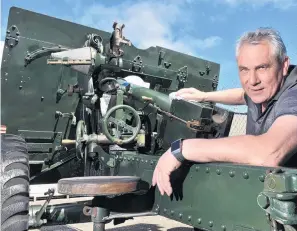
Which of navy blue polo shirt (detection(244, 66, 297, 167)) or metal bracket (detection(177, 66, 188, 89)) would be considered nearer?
navy blue polo shirt (detection(244, 66, 297, 167))

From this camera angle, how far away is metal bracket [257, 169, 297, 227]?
5.09ft

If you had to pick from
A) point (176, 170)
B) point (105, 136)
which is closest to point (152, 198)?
point (176, 170)

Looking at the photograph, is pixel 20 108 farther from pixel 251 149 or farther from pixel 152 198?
pixel 251 149

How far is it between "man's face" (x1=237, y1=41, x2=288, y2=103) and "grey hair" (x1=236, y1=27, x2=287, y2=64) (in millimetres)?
25

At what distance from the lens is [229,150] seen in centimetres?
200

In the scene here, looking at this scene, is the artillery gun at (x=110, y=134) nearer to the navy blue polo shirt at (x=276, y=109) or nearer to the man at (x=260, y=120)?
the man at (x=260, y=120)

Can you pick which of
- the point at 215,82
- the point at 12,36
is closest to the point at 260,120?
the point at 12,36

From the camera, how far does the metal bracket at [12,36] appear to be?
179 inches

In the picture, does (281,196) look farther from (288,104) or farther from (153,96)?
(153,96)

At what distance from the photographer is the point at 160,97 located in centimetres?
402

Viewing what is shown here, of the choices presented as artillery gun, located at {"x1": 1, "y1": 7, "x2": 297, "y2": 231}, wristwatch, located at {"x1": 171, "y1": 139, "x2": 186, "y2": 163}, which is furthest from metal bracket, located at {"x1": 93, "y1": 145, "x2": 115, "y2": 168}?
wristwatch, located at {"x1": 171, "y1": 139, "x2": 186, "y2": 163}

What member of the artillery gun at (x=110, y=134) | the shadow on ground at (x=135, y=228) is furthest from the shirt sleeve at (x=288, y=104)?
the shadow on ground at (x=135, y=228)

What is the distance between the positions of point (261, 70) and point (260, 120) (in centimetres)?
34

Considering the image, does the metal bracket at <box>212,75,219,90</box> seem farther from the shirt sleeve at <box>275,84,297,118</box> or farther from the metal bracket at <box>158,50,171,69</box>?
the shirt sleeve at <box>275,84,297,118</box>
